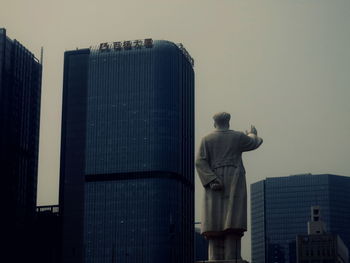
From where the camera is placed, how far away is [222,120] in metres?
25.0

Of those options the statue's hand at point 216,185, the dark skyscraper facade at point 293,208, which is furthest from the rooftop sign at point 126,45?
the statue's hand at point 216,185

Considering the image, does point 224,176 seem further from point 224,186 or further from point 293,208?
point 293,208

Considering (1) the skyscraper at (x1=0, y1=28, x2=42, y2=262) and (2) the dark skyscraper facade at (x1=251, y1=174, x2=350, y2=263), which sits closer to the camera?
(1) the skyscraper at (x1=0, y1=28, x2=42, y2=262)

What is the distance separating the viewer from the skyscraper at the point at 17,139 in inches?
4643

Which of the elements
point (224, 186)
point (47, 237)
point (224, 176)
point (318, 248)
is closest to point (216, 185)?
point (224, 186)

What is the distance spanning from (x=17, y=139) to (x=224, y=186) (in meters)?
99.8

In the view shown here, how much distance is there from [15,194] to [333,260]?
4953 cm

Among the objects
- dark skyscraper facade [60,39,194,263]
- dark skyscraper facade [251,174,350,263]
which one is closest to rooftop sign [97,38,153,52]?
dark skyscraper facade [60,39,194,263]

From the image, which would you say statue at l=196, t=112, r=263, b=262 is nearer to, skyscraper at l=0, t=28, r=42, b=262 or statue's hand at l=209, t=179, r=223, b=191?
statue's hand at l=209, t=179, r=223, b=191

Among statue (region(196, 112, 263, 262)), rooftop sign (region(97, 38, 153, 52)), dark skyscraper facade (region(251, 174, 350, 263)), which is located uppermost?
rooftop sign (region(97, 38, 153, 52))

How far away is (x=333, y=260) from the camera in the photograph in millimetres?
138500

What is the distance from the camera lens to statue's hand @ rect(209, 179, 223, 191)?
24.4 m

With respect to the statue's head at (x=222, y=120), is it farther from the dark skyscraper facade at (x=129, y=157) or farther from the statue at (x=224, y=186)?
the dark skyscraper facade at (x=129, y=157)

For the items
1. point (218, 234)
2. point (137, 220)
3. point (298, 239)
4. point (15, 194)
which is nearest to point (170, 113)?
point (137, 220)
